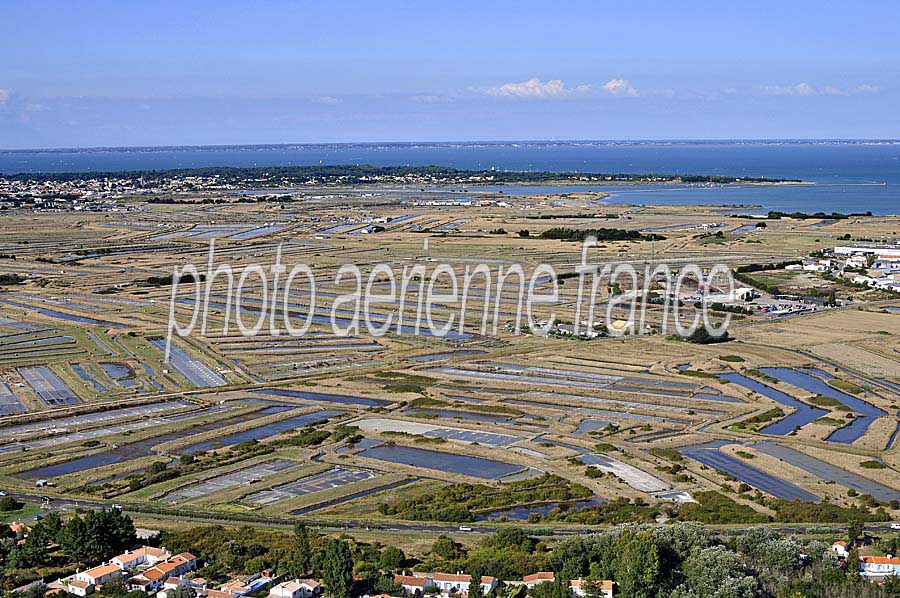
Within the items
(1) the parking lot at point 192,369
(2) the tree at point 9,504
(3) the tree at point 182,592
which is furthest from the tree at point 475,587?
(1) the parking lot at point 192,369

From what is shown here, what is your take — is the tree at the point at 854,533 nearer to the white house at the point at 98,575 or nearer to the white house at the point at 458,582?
the white house at the point at 458,582

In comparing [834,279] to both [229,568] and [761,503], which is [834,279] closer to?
[761,503]

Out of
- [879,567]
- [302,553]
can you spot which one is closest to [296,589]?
[302,553]

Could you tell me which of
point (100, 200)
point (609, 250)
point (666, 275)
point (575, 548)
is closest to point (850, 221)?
point (609, 250)

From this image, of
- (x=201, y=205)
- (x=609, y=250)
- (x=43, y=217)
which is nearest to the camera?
(x=609, y=250)

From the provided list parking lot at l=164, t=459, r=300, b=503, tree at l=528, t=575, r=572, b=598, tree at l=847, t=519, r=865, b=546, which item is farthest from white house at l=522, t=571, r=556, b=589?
parking lot at l=164, t=459, r=300, b=503

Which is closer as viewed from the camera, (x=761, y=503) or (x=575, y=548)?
(x=575, y=548)
